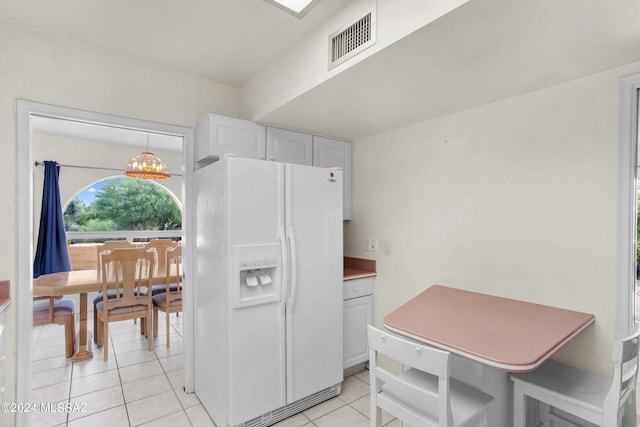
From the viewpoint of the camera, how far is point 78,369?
2898 mm

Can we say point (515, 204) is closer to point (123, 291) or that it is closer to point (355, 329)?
point (355, 329)

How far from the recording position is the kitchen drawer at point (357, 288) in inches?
104

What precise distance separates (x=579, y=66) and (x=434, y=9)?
3.03 ft

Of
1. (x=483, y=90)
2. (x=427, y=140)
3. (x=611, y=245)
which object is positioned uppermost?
(x=483, y=90)

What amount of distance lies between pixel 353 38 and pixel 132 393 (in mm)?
2890

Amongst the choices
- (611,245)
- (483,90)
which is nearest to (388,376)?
(611,245)

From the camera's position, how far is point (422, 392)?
4.31 ft

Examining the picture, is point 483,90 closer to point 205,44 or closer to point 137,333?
point 205,44

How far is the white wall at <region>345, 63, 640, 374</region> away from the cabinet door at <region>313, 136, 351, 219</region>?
35 cm

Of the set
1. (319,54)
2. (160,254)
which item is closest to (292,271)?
(319,54)

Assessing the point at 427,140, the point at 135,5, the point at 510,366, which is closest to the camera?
the point at 510,366

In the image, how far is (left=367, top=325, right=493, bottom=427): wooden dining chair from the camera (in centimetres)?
126

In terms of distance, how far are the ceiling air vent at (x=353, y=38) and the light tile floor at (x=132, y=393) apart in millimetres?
2230

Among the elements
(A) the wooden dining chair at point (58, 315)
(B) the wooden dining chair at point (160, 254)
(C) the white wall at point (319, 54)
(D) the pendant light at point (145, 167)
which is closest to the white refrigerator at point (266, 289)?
(C) the white wall at point (319, 54)
